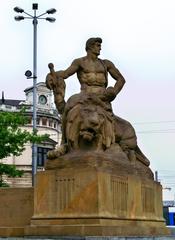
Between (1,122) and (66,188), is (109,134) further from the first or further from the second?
(1,122)

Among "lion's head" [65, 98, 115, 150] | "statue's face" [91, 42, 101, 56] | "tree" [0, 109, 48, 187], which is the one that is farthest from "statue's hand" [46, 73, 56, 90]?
"tree" [0, 109, 48, 187]

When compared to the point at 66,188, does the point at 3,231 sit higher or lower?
lower

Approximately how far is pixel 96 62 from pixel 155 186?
11.0 feet

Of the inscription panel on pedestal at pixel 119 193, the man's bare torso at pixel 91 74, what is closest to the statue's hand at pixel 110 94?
the man's bare torso at pixel 91 74

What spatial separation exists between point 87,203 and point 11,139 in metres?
17.9

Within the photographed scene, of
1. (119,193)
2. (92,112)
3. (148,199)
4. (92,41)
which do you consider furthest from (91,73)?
(148,199)

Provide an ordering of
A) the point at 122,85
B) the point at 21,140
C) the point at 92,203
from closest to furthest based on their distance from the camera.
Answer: the point at 92,203, the point at 122,85, the point at 21,140

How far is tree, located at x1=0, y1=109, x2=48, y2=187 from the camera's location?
99.5 feet

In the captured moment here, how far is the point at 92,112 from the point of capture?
13688 mm

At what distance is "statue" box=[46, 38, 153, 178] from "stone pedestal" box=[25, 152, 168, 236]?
0.67 m

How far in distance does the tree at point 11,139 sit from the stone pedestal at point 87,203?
16.5 metres

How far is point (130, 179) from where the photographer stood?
14156mm

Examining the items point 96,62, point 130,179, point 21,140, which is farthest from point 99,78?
point 21,140

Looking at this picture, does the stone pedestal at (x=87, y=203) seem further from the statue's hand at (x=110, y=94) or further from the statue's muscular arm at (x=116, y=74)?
the statue's muscular arm at (x=116, y=74)
